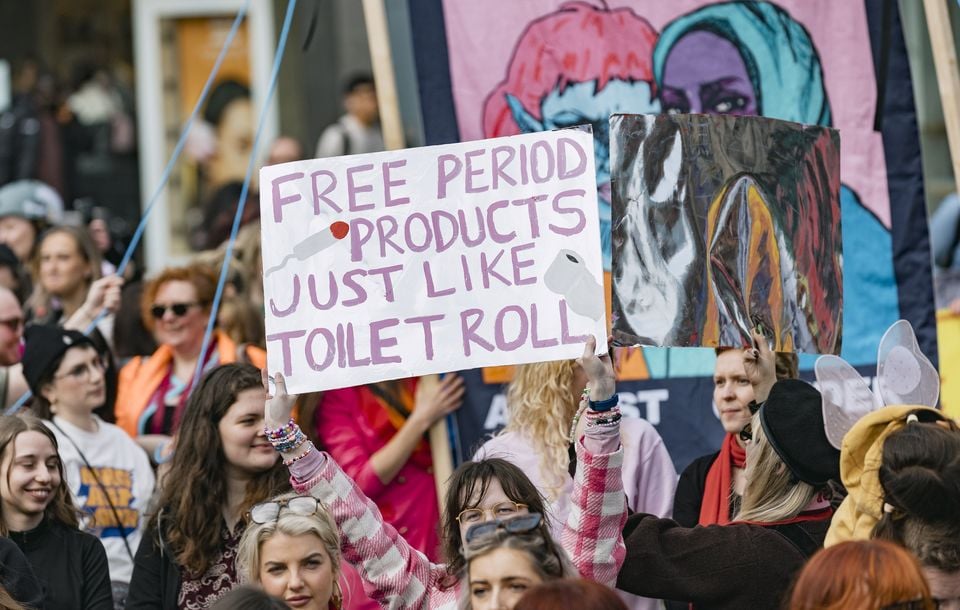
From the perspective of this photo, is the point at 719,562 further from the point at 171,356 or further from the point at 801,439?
the point at 171,356

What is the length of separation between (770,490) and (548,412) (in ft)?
3.52

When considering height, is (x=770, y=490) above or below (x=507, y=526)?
below

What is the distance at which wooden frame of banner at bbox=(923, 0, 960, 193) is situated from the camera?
6.38 metres

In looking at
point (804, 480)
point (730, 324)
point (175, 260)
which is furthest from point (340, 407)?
point (175, 260)

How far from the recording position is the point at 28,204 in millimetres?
9656

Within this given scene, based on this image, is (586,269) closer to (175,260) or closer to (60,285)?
(60,285)

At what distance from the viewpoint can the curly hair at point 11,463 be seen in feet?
18.2

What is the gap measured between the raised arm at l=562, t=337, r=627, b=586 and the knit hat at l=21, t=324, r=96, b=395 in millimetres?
2531

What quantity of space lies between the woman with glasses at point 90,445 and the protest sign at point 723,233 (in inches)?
83.7

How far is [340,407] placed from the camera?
6.36 metres

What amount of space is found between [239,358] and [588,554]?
9.00 feet

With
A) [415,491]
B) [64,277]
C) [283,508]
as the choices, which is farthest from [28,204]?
[283,508]

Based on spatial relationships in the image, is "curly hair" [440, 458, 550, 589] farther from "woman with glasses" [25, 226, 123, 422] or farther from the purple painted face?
"woman with glasses" [25, 226, 123, 422]

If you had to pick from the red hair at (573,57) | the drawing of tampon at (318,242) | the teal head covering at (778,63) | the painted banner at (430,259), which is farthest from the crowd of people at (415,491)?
the teal head covering at (778,63)
